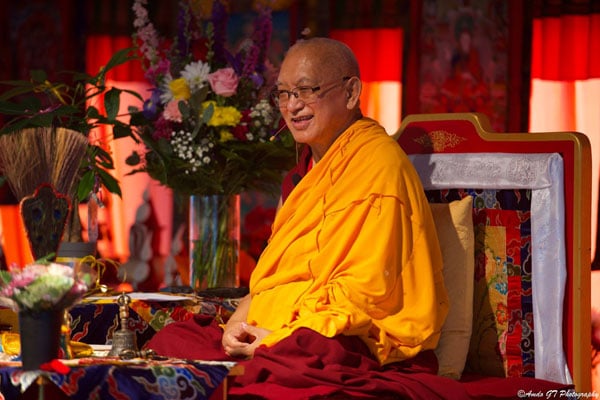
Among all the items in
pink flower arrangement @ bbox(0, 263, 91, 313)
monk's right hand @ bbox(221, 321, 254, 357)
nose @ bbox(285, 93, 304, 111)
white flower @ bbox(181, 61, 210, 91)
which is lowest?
monk's right hand @ bbox(221, 321, 254, 357)

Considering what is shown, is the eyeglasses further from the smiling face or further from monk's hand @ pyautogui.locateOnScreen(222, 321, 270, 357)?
monk's hand @ pyautogui.locateOnScreen(222, 321, 270, 357)

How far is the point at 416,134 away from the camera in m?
2.68

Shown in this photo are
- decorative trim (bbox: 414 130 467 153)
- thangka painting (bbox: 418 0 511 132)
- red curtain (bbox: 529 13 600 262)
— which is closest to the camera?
decorative trim (bbox: 414 130 467 153)

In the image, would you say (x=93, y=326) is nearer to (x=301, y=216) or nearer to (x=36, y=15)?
(x=301, y=216)

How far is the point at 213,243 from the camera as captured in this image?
3117mm

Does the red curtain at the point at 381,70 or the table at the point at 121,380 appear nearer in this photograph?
the table at the point at 121,380

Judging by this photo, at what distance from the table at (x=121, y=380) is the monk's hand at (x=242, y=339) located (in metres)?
0.44

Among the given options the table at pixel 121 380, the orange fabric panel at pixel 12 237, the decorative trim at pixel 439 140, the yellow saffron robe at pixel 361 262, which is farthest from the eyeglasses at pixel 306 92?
the orange fabric panel at pixel 12 237

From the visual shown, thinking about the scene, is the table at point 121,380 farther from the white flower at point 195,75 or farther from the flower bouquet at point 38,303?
the white flower at point 195,75

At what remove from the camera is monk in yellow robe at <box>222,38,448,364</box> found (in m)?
2.19

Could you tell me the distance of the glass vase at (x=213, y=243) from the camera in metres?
3.11

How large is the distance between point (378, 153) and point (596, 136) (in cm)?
235

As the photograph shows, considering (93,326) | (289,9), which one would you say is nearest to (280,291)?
(93,326)

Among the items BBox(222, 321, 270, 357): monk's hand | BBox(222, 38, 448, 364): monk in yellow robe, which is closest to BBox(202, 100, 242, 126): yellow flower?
BBox(222, 38, 448, 364): monk in yellow robe
